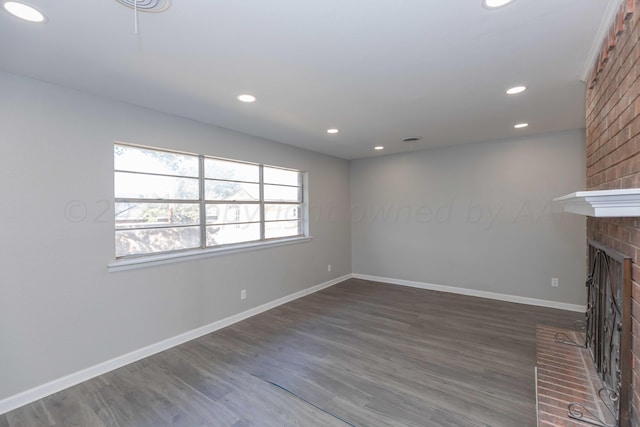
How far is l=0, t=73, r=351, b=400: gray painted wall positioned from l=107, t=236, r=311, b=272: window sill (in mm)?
64

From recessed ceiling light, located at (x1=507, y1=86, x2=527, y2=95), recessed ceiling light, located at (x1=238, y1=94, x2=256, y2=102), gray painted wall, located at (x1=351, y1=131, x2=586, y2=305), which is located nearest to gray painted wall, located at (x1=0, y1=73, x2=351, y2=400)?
recessed ceiling light, located at (x1=238, y1=94, x2=256, y2=102)

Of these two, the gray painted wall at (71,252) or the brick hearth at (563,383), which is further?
the gray painted wall at (71,252)

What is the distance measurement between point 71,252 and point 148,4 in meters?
2.09

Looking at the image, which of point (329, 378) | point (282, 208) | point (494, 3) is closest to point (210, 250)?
point (282, 208)

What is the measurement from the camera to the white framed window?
2.90 m

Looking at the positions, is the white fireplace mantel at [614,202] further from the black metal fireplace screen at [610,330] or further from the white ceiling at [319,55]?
the white ceiling at [319,55]

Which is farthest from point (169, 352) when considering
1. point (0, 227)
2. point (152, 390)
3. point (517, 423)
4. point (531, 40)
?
point (531, 40)

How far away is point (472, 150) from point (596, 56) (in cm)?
288

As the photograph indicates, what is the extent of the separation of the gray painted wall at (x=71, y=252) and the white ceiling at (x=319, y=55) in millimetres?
267

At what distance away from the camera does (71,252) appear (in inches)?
96.9

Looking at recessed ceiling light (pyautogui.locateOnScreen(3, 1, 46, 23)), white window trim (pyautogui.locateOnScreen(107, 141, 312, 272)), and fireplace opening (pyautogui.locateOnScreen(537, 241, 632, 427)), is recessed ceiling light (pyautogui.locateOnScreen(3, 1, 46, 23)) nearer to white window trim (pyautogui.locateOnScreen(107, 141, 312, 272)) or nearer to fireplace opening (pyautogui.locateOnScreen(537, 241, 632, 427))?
white window trim (pyautogui.locateOnScreen(107, 141, 312, 272))

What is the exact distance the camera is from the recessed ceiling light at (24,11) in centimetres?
144

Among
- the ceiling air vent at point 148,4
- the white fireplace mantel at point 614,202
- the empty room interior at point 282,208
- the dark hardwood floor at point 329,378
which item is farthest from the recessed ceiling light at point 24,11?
the white fireplace mantel at point 614,202

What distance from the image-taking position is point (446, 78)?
2291mm
